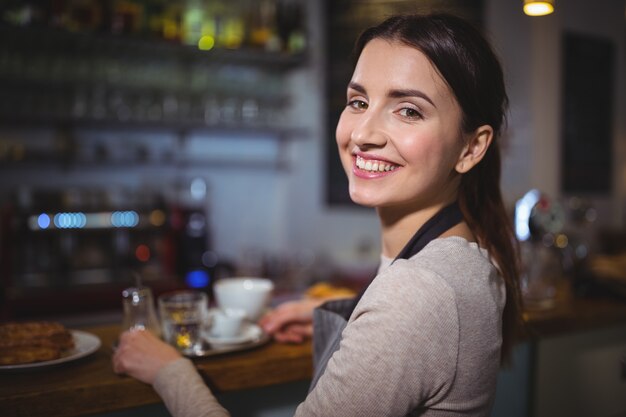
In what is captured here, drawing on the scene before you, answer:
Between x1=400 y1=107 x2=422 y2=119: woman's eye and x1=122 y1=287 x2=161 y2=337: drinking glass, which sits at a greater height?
x1=400 y1=107 x2=422 y2=119: woman's eye

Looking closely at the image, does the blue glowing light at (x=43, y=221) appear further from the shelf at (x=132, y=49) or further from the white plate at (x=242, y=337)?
the white plate at (x=242, y=337)

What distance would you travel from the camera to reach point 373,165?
111cm

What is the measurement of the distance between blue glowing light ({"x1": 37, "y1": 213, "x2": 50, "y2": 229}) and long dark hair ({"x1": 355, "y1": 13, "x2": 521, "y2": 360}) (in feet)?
7.55

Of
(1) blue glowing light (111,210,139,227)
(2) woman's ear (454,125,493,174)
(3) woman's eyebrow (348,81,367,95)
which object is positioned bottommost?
(1) blue glowing light (111,210,139,227)

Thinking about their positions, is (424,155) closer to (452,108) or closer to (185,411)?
(452,108)

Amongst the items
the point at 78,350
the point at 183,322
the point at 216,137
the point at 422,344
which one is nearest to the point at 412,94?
the point at 422,344

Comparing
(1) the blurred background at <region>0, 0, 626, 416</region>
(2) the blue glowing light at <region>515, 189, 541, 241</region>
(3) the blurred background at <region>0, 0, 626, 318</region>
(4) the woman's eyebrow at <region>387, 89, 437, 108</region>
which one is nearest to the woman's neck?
(4) the woman's eyebrow at <region>387, 89, 437, 108</region>

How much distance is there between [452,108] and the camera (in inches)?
42.1

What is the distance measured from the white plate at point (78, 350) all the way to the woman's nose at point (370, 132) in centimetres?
73

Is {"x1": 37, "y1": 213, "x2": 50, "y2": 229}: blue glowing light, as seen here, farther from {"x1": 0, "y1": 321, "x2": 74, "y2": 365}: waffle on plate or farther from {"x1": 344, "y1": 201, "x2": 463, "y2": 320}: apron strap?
{"x1": 344, "y1": 201, "x2": 463, "y2": 320}: apron strap

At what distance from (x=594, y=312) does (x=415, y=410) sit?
1160 mm

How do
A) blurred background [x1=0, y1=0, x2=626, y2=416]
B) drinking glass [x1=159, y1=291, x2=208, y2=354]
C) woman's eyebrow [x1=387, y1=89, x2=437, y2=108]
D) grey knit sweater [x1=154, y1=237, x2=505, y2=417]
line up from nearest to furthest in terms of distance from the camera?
grey knit sweater [x1=154, y1=237, x2=505, y2=417] → woman's eyebrow [x1=387, y1=89, x2=437, y2=108] → drinking glass [x1=159, y1=291, x2=208, y2=354] → blurred background [x1=0, y1=0, x2=626, y2=416]

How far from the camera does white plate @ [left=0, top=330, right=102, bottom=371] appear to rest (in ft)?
3.85

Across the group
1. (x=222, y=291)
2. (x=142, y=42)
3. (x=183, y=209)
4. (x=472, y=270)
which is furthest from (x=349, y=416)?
(x=142, y=42)
